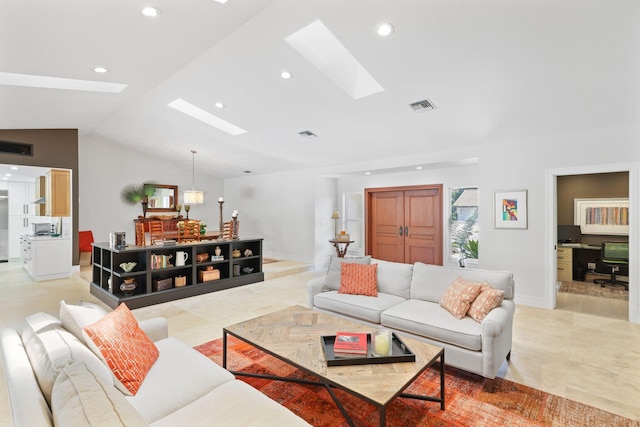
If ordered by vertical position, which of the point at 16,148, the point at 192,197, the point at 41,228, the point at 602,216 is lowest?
the point at 41,228

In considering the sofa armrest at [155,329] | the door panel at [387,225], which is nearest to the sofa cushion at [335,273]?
the sofa armrest at [155,329]

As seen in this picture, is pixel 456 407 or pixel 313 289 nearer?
pixel 456 407

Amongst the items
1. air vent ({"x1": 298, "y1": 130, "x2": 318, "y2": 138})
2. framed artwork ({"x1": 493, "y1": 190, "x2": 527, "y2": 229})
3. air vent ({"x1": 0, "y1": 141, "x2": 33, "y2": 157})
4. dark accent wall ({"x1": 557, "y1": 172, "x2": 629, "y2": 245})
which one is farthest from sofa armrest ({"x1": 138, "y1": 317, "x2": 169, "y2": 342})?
Answer: dark accent wall ({"x1": 557, "y1": 172, "x2": 629, "y2": 245})

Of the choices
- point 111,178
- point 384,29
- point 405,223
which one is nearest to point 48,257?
point 111,178

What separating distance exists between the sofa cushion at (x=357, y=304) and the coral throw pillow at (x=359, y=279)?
2.7 inches

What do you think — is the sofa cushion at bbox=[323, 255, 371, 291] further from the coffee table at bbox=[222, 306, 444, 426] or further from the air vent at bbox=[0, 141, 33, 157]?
the air vent at bbox=[0, 141, 33, 157]

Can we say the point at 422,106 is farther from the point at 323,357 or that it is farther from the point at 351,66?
the point at 323,357

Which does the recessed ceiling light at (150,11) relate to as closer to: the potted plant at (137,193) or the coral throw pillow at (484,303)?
the coral throw pillow at (484,303)

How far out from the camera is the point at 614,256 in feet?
17.9

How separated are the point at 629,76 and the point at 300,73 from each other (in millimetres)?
3204

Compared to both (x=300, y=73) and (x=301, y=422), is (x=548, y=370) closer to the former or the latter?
(x=301, y=422)

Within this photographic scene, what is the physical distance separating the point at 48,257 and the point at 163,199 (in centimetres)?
321

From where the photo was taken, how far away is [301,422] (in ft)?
4.78

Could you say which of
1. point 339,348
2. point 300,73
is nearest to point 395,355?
point 339,348
